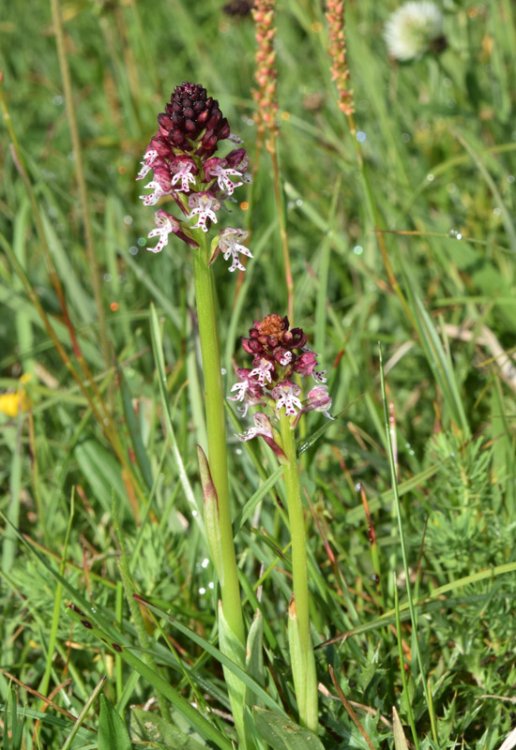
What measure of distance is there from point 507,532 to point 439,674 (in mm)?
354

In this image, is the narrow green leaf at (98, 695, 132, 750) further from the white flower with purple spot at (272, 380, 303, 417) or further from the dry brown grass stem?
the dry brown grass stem

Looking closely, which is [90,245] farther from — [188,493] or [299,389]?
[299,389]

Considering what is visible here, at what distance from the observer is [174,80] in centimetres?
532

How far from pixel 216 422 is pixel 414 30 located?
291cm

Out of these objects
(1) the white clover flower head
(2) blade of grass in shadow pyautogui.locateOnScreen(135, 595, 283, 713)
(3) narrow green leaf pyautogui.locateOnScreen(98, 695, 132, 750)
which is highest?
(1) the white clover flower head

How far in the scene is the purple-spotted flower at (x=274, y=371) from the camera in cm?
158

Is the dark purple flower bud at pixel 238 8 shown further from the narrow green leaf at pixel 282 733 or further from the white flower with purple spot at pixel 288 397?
the narrow green leaf at pixel 282 733

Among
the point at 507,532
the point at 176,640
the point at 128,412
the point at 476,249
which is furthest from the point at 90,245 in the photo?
the point at 476,249

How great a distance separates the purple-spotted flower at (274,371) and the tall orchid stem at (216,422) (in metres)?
0.06

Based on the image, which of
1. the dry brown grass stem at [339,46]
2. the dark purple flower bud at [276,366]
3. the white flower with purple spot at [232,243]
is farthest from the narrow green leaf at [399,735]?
the dry brown grass stem at [339,46]

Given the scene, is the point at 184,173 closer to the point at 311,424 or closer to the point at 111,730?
the point at 111,730

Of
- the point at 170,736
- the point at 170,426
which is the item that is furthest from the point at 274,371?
the point at 170,736

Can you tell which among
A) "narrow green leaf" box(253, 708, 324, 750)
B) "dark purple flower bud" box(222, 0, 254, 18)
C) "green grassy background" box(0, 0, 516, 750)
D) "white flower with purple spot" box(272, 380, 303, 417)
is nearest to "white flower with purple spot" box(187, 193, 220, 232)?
"white flower with purple spot" box(272, 380, 303, 417)

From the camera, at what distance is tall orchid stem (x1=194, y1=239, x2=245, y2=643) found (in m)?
1.56
